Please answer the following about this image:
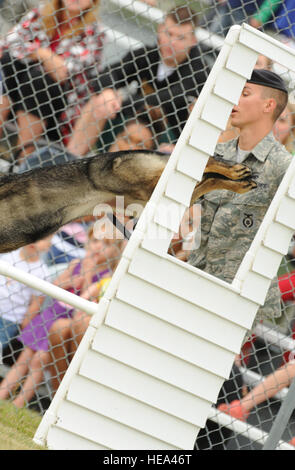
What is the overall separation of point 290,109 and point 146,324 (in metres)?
1.43

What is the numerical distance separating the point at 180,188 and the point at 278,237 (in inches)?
19.0

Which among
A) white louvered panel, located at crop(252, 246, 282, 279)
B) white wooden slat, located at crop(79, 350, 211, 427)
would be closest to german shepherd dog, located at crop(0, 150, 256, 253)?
white louvered panel, located at crop(252, 246, 282, 279)

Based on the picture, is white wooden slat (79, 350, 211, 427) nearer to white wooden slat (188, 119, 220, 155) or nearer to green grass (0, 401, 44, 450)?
green grass (0, 401, 44, 450)

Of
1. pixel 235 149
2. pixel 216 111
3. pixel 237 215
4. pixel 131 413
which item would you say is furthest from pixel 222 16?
pixel 131 413

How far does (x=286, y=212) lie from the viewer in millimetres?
3184

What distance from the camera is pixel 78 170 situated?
12.1 feet

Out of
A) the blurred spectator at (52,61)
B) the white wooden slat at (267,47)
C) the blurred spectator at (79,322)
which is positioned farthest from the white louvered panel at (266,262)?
the blurred spectator at (52,61)

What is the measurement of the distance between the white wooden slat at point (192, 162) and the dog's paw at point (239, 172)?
197mm

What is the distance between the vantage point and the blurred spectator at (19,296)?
4.06 meters

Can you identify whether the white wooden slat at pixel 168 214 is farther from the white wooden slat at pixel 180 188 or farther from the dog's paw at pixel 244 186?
the dog's paw at pixel 244 186

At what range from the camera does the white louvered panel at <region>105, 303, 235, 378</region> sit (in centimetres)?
307

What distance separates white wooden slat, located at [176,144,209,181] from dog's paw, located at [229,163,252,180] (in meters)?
0.20

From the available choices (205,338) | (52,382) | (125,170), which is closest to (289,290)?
(205,338)

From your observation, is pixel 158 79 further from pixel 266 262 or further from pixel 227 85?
pixel 266 262
